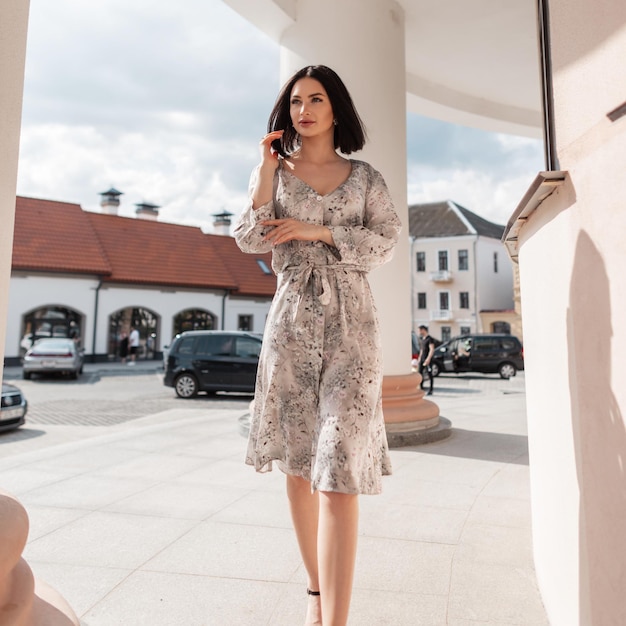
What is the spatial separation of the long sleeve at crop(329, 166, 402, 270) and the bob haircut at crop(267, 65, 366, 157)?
175 millimetres

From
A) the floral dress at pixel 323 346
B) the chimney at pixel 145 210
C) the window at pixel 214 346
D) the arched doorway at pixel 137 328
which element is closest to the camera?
the floral dress at pixel 323 346

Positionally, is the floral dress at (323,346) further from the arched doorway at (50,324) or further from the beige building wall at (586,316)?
the arched doorway at (50,324)

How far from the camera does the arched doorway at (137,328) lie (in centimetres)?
2709

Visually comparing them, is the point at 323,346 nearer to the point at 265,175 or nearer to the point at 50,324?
the point at 265,175

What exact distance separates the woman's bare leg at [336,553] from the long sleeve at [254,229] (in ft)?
2.85

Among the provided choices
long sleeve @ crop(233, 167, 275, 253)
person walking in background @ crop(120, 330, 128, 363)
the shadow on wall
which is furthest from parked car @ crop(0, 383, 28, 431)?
person walking in background @ crop(120, 330, 128, 363)

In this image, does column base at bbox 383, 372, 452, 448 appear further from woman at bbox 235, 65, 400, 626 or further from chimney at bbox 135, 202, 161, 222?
chimney at bbox 135, 202, 161, 222

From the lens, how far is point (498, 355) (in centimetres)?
2069

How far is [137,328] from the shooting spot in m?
28.0

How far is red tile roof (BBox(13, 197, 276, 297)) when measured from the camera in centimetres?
2573

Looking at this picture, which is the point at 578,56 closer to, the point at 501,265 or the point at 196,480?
the point at 196,480

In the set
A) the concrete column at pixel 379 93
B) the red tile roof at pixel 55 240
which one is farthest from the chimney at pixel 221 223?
the concrete column at pixel 379 93

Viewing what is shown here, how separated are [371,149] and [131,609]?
451cm

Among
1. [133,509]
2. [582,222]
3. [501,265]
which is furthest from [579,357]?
Answer: [501,265]
